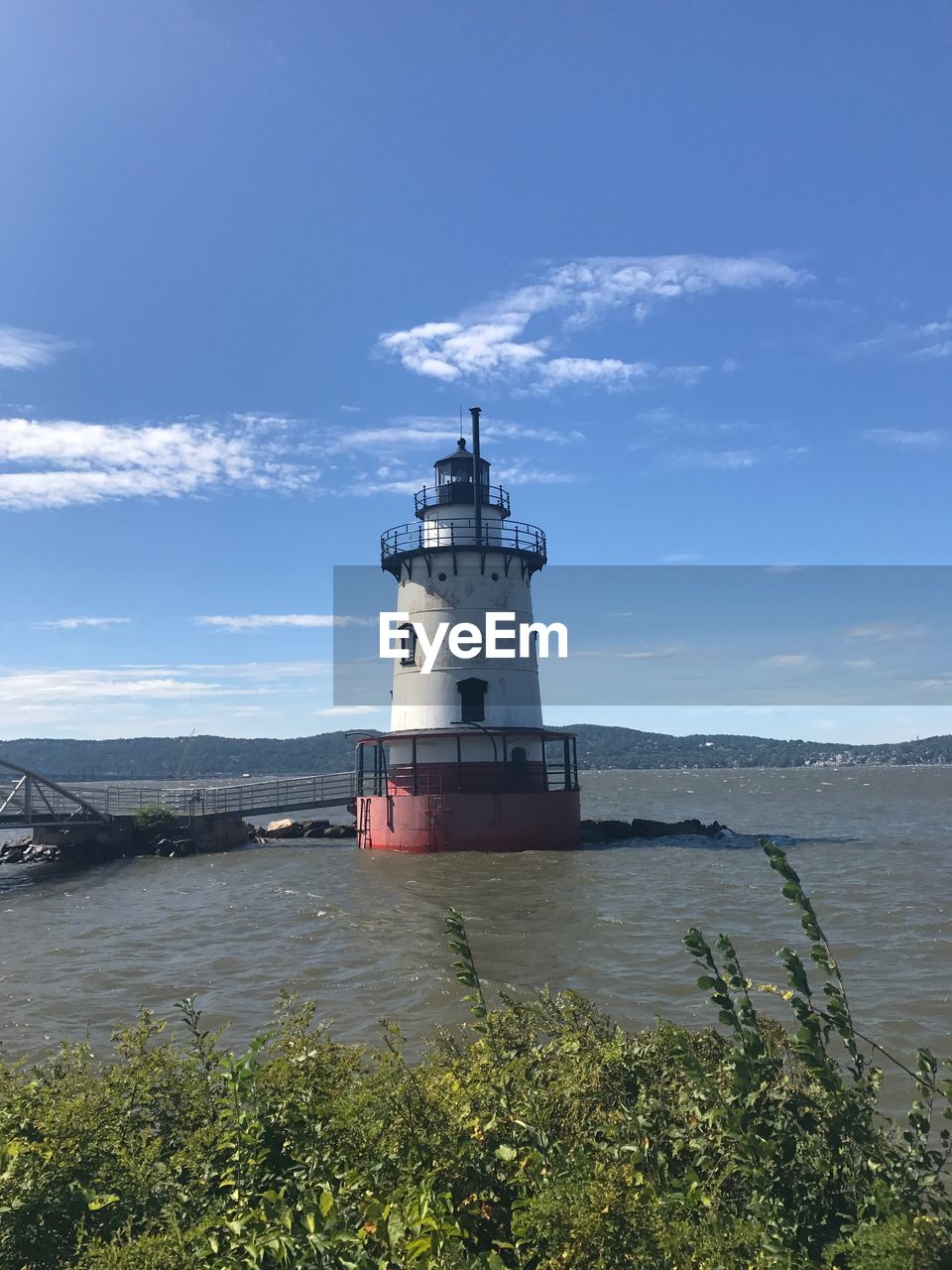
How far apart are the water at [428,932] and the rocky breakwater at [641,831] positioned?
6.63 feet

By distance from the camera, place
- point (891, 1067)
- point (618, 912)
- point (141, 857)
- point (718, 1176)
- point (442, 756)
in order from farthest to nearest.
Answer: point (141, 857)
point (442, 756)
point (618, 912)
point (891, 1067)
point (718, 1176)

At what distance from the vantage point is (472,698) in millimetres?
30078

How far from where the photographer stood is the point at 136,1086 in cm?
531

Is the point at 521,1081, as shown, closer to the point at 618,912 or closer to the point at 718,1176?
the point at 718,1176

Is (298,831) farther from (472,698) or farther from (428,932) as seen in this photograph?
(428,932)

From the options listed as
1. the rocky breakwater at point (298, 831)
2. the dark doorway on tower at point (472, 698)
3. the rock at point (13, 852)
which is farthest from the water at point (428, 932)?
the rocky breakwater at point (298, 831)

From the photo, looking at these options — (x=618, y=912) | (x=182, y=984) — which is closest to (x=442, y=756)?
(x=618, y=912)

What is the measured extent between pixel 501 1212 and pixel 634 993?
8991 millimetres

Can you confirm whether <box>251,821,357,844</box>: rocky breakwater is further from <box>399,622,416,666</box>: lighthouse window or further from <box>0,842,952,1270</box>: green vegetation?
<box>0,842,952,1270</box>: green vegetation

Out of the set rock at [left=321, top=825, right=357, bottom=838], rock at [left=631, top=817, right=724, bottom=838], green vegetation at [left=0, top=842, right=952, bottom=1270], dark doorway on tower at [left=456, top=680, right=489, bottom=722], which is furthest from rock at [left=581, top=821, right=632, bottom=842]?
green vegetation at [left=0, top=842, right=952, bottom=1270]

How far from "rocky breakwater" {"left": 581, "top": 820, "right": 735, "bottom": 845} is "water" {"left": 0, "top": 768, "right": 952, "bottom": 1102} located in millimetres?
2021

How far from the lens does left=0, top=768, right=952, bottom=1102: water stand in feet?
41.2

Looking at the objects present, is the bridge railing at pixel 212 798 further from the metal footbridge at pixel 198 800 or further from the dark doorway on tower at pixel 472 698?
the dark doorway on tower at pixel 472 698

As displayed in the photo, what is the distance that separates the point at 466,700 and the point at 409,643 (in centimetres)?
297
